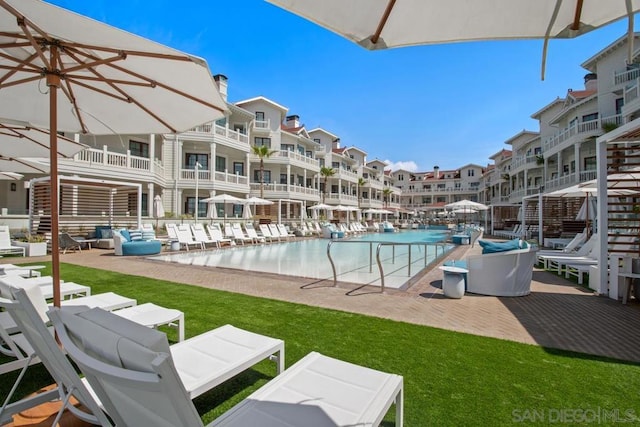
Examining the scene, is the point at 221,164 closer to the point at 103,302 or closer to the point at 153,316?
the point at 103,302

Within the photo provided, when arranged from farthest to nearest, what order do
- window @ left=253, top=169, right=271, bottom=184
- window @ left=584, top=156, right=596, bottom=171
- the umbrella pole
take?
window @ left=253, top=169, right=271, bottom=184
window @ left=584, top=156, right=596, bottom=171
the umbrella pole

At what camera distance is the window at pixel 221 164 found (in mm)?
26297

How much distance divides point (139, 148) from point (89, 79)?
21.0m

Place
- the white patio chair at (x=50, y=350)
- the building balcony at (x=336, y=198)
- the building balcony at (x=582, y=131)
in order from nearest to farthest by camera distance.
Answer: the white patio chair at (x=50, y=350) → the building balcony at (x=582, y=131) → the building balcony at (x=336, y=198)

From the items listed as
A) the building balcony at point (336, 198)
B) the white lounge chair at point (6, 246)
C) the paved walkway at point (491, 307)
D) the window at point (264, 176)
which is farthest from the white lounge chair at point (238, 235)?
the building balcony at point (336, 198)

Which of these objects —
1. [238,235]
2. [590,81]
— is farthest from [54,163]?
[590,81]

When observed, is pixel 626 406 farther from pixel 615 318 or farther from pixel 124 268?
pixel 124 268

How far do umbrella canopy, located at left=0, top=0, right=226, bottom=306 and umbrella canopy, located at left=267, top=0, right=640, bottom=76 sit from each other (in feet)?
4.80

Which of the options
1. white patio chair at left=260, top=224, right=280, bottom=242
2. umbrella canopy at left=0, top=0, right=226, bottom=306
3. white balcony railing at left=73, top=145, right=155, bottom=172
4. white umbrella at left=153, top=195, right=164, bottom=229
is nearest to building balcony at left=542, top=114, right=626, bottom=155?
white patio chair at left=260, top=224, right=280, bottom=242

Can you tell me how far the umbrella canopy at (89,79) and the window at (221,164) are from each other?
2184 centimetres

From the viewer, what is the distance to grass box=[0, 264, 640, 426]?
2.66 m

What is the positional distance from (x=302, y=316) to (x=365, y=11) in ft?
13.8

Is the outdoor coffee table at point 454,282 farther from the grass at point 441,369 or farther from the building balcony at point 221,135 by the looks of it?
the building balcony at point 221,135

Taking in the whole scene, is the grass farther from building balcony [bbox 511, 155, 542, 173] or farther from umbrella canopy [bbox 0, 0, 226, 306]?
building balcony [bbox 511, 155, 542, 173]
